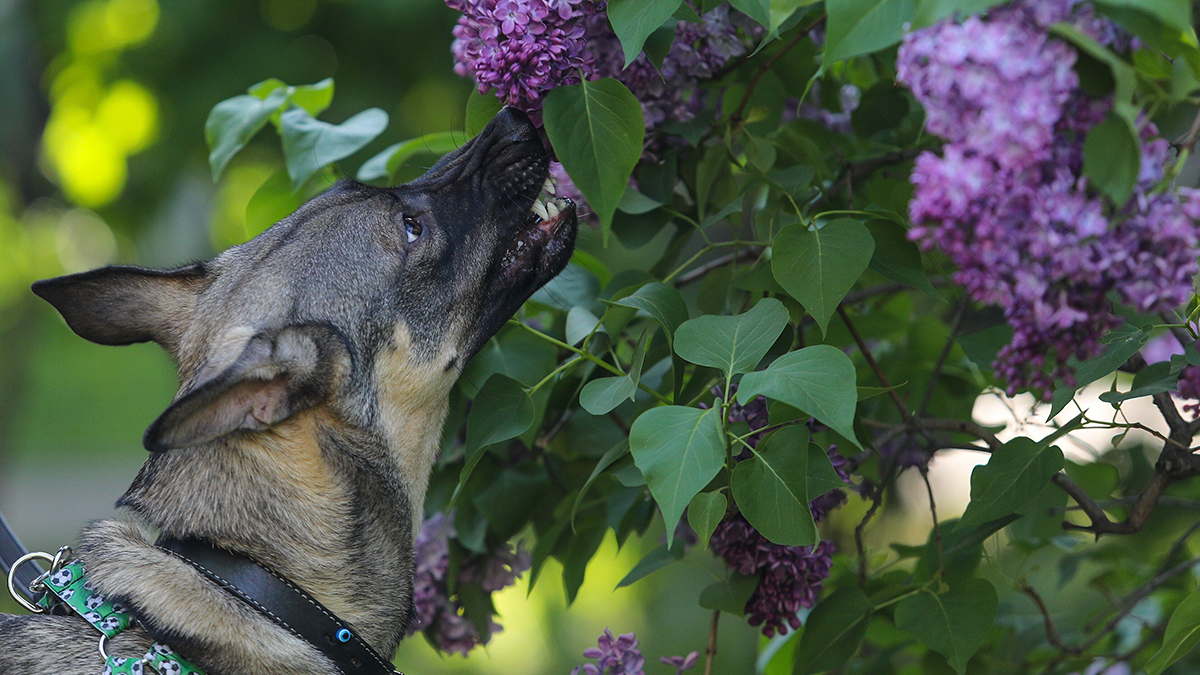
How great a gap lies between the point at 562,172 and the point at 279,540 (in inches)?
46.2

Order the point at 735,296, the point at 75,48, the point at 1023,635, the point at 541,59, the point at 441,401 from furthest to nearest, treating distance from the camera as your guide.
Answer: the point at 75,48 < the point at 1023,635 < the point at 441,401 < the point at 735,296 < the point at 541,59

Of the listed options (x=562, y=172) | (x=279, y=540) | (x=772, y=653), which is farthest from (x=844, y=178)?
(x=279, y=540)

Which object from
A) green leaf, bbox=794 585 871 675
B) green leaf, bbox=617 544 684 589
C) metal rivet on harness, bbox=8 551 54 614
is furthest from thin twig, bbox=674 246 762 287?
metal rivet on harness, bbox=8 551 54 614

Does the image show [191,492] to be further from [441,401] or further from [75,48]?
[75,48]

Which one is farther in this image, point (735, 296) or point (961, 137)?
point (735, 296)

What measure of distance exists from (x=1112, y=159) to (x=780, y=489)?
2.59 ft

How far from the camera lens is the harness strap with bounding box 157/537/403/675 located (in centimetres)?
219

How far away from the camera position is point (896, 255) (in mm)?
2031

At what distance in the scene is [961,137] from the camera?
138 centimetres

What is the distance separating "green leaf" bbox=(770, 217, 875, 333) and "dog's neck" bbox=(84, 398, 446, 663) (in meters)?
1.19

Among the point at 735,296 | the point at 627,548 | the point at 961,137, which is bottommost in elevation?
the point at 627,548

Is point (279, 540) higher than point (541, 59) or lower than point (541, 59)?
lower

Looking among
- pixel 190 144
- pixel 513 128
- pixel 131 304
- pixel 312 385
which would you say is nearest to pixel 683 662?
pixel 312 385

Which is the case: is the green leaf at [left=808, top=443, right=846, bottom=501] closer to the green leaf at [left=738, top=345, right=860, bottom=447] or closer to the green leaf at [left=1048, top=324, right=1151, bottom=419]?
the green leaf at [left=738, top=345, right=860, bottom=447]
